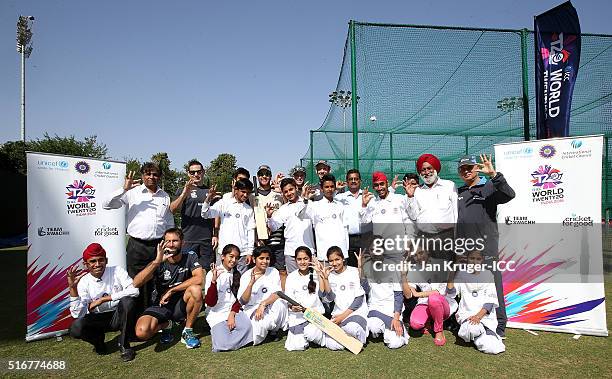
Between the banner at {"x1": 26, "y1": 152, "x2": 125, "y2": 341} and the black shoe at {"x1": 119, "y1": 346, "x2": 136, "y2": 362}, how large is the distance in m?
1.35

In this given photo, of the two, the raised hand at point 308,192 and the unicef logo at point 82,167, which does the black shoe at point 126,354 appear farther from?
the raised hand at point 308,192

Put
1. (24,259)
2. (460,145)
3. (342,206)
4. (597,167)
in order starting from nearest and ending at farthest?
(597,167), (342,206), (460,145), (24,259)

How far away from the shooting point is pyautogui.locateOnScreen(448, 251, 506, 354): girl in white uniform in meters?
3.63

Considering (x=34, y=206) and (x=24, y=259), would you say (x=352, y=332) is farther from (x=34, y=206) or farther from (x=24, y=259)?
(x=24, y=259)

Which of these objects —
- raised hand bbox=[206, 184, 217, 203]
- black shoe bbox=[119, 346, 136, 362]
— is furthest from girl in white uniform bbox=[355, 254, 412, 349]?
black shoe bbox=[119, 346, 136, 362]

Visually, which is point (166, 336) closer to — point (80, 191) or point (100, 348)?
point (100, 348)

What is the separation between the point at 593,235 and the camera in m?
4.14

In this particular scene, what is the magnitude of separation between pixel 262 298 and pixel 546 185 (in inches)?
142

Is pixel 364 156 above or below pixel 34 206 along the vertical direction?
above

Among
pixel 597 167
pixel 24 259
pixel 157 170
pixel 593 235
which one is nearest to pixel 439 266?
pixel 593 235

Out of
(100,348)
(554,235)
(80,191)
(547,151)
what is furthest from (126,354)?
(547,151)

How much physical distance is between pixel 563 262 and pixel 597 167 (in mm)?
1138

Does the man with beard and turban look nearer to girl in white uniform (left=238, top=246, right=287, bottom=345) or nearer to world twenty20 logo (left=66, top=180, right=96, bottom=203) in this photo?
girl in white uniform (left=238, top=246, right=287, bottom=345)

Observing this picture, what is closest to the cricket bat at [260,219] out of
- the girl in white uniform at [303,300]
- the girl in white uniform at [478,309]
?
the girl in white uniform at [303,300]
